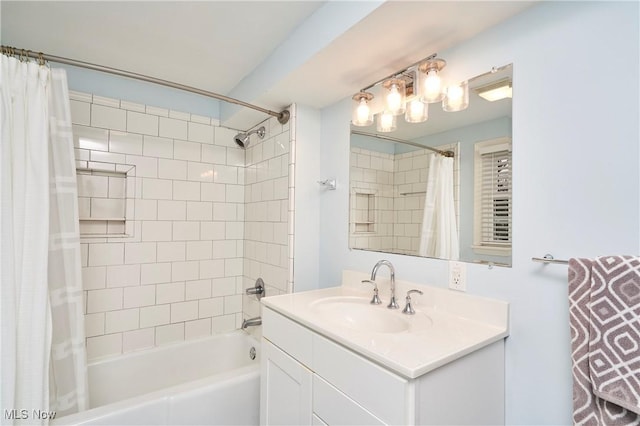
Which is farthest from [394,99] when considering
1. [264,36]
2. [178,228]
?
[178,228]

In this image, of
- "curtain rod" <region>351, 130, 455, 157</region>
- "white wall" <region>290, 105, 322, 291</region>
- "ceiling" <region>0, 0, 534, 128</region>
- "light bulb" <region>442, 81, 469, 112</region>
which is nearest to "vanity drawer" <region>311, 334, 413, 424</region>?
"white wall" <region>290, 105, 322, 291</region>

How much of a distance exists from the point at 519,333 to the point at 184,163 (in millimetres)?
2254

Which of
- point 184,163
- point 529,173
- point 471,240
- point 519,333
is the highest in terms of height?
point 184,163

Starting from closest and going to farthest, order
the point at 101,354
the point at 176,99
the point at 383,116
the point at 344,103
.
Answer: the point at 383,116, the point at 344,103, the point at 101,354, the point at 176,99

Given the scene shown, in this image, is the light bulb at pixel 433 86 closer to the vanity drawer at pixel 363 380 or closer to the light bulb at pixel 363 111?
the light bulb at pixel 363 111

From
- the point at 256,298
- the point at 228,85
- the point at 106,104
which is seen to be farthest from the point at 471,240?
the point at 106,104

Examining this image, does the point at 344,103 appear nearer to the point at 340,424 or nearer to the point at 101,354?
the point at 340,424

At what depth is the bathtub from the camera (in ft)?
4.65

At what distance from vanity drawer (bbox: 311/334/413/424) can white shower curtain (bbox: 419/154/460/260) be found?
2.09ft

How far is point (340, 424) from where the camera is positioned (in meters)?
1.05

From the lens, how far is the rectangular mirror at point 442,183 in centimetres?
121

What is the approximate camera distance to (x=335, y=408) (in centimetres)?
107

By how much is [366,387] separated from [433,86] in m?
1.21

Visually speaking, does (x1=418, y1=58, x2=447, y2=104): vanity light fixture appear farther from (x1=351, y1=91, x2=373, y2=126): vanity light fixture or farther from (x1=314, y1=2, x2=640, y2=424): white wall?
(x1=351, y1=91, x2=373, y2=126): vanity light fixture
